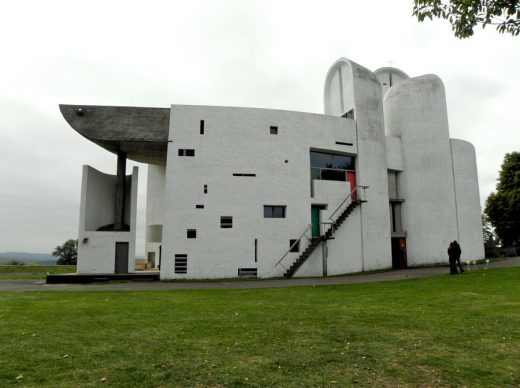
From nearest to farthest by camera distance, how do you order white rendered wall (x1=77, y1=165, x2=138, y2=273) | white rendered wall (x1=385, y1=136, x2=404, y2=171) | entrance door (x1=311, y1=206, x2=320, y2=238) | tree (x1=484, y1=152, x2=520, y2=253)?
1. white rendered wall (x1=77, y1=165, x2=138, y2=273)
2. entrance door (x1=311, y1=206, x2=320, y2=238)
3. white rendered wall (x1=385, y1=136, x2=404, y2=171)
4. tree (x1=484, y1=152, x2=520, y2=253)

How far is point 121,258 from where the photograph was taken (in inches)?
891

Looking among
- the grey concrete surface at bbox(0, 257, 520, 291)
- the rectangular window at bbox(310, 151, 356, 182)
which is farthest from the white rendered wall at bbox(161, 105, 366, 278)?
the grey concrete surface at bbox(0, 257, 520, 291)

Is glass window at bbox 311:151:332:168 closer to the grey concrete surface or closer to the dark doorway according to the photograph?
the dark doorway

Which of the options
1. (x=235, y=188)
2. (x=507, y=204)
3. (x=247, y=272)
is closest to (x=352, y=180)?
(x=235, y=188)

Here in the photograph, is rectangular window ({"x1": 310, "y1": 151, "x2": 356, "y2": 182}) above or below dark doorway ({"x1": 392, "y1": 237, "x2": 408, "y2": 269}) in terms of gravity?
above

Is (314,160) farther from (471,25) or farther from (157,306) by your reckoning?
(471,25)

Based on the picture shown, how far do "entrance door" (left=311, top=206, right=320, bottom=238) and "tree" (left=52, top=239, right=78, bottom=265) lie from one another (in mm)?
30076

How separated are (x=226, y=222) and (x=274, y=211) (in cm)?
299

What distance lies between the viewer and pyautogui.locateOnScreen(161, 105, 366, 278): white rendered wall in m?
21.2

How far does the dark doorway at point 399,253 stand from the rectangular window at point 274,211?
943 cm

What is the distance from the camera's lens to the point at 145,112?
2220cm

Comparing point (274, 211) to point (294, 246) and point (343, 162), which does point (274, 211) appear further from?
point (343, 162)

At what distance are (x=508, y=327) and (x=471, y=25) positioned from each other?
5642mm

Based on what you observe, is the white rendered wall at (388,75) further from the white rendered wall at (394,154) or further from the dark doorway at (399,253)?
the dark doorway at (399,253)
